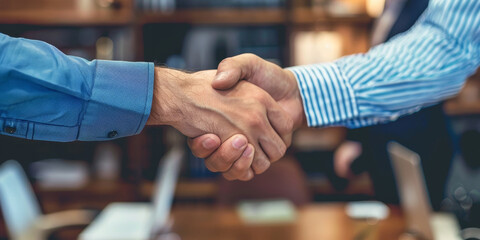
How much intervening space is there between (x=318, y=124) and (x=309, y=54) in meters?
2.00

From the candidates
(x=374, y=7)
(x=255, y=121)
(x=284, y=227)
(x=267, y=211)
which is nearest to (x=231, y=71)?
(x=255, y=121)

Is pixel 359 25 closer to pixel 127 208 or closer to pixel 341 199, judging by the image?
pixel 341 199

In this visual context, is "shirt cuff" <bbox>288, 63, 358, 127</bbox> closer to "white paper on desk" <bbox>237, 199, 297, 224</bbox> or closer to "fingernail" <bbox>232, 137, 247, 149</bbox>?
"fingernail" <bbox>232, 137, 247, 149</bbox>

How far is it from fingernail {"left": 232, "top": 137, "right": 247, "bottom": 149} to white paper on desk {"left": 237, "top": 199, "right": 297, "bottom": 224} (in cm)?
109

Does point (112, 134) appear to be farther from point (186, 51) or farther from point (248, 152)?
point (186, 51)

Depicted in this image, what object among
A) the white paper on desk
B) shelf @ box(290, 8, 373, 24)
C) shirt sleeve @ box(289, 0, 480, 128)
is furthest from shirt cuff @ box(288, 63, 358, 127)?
shelf @ box(290, 8, 373, 24)

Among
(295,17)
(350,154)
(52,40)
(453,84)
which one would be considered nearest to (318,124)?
(453,84)

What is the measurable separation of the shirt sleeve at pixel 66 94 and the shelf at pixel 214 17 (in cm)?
215

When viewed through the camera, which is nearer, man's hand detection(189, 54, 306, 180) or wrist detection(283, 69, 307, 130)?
man's hand detection(189, 54, 306, 180)

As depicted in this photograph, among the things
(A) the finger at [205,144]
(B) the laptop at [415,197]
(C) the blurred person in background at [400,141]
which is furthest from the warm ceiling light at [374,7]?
(A) the finger at [205,144]

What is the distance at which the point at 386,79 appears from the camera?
139 cm

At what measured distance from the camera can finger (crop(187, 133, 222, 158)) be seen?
1299 millimetres

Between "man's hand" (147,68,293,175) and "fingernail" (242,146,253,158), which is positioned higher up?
"man's hand" (147,68,293,175)

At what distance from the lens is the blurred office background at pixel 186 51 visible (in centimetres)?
325
